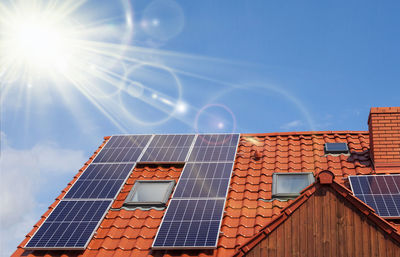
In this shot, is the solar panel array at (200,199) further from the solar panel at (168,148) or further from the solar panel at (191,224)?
the solar panel at (168,148)

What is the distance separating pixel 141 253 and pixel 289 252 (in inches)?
167

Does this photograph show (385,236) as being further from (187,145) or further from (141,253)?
(187,145)

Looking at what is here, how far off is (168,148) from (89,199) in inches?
160

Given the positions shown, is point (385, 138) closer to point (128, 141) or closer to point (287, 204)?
point (287, 204)

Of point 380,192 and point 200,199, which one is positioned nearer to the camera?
point 380,192

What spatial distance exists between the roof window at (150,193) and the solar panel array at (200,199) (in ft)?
1.45

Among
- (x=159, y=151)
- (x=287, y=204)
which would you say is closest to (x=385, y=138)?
(x=287, y=204)

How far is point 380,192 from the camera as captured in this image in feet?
40.2

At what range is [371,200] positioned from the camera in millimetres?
11961

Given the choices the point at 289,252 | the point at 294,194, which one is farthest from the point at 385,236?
the point at 294,194

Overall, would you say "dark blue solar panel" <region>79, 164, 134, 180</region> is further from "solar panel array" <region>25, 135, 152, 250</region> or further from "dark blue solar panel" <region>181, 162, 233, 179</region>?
"dark blue solar panel" <region>181, 162, 233, 179</region>

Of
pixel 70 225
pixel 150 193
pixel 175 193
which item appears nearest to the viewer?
pixel 70 225

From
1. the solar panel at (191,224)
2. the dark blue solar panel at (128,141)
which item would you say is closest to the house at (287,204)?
the solar panel at (191,224)

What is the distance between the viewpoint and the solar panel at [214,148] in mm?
15883
